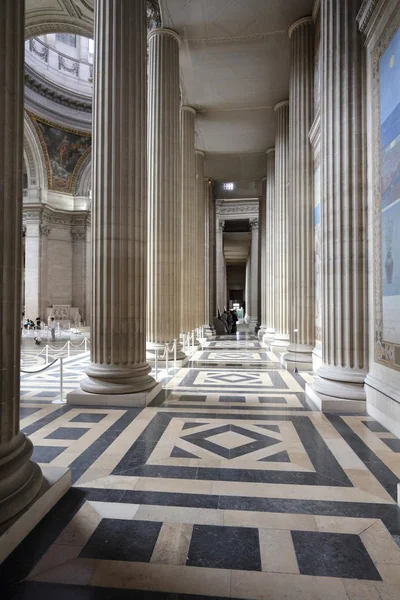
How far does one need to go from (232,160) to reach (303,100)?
45.8ft

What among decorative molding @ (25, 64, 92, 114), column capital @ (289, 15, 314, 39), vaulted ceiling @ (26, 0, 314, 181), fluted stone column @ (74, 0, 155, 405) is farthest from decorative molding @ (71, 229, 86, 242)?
fluted stone column @ (74, 0, 155, 405)

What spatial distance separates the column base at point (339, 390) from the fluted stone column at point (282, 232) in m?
8.43

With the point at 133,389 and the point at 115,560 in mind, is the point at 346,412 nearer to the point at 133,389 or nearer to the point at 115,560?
the point at 133,389

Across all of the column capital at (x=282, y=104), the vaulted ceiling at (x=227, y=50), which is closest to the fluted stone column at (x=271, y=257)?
the vaulted ceiling at (x=227, y=50)

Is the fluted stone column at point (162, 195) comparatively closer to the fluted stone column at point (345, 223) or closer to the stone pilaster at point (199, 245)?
the fluted stone column at point (345, 223)

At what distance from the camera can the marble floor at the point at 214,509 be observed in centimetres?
258

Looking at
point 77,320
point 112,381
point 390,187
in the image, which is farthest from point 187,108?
point 77,320

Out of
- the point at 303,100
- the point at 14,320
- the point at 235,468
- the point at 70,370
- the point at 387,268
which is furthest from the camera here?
the point at 303,100

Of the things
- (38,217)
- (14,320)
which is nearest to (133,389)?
(14,320)

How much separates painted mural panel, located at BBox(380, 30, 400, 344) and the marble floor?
5.80ft

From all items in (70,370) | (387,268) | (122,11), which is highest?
(122,11)

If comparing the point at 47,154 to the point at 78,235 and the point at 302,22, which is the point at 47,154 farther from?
the point at 302,22

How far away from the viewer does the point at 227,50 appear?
1463 cm

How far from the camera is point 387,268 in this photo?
19.8 feet
